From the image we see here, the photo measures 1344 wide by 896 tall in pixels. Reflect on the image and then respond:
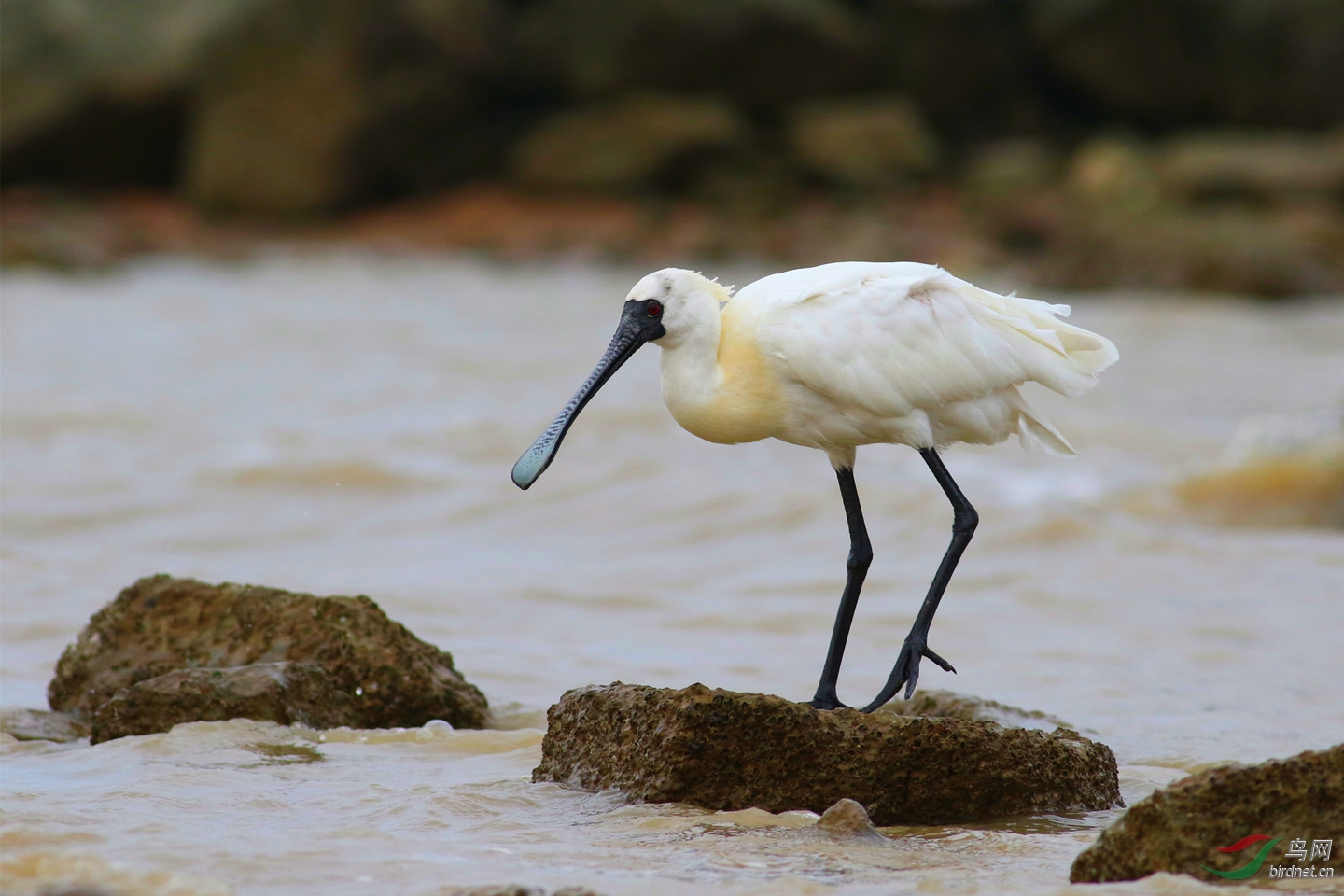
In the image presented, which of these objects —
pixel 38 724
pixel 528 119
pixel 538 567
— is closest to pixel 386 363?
pixel 538 567

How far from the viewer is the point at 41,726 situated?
21.8ft

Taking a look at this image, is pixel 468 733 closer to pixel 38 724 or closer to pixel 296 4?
pixel 38 724

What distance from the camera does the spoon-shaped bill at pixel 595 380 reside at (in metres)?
6.21

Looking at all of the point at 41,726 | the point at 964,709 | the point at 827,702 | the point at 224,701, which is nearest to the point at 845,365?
the point at 827,702

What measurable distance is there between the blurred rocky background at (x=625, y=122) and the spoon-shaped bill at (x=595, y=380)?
73.4 feet

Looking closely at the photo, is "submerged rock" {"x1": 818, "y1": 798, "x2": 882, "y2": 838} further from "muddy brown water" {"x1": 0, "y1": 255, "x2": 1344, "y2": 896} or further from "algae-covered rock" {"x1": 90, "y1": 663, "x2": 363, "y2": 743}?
"algae-covered rock" {"x1": 90, "y1": 663, "x2": 363, "y2": 743}

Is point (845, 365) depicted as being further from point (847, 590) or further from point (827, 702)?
point (827, 702)

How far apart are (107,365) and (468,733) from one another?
514 inches

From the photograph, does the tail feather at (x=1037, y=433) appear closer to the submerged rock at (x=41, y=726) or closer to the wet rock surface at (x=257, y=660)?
the wet rock surface at (x=257, y=660)

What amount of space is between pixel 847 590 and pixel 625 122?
26.7 metres

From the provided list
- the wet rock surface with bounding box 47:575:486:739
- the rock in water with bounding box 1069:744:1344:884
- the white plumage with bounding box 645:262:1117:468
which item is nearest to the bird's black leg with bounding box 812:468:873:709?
the white plumage with bounding box 645:262:1117:468

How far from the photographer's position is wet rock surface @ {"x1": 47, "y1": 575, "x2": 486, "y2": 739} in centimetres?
644

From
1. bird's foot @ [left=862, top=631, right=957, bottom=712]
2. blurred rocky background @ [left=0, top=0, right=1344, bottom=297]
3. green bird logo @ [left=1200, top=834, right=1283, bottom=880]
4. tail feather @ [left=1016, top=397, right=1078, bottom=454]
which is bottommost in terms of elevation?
green bird logo @ [left=1200, top=834, right=1283, bottom=880]

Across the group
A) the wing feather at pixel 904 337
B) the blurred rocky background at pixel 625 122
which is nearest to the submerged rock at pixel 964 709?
the wing feather at pixel 904 337
